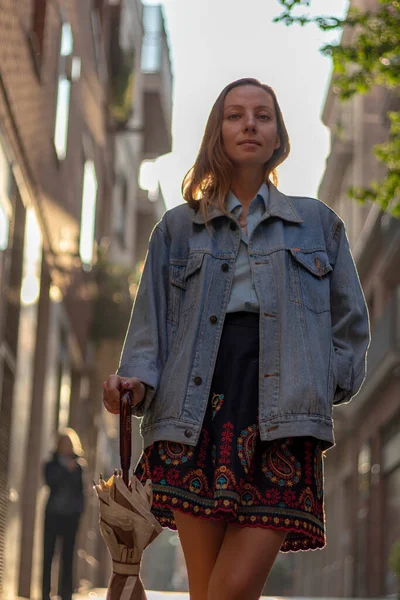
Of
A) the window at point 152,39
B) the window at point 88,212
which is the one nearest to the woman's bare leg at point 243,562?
the window at point 88,212

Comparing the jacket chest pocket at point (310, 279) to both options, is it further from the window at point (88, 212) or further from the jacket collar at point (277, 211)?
the window at point (88, 212)

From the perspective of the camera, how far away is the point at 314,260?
13.6ft

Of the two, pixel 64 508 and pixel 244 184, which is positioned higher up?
pixel 244 184

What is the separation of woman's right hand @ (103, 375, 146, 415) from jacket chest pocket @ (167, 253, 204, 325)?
347 mm

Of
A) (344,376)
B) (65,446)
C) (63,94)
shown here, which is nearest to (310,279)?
(344,376)

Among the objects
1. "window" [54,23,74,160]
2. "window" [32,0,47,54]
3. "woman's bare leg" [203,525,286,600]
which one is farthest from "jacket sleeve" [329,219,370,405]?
"window" [54,23,74,160]

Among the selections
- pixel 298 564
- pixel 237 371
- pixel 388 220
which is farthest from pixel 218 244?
pixel 298 564

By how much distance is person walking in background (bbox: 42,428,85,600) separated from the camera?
37.8 ft

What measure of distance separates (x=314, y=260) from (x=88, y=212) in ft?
59.0

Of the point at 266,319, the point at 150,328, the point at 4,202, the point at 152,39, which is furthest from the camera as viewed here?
the point at 152,39

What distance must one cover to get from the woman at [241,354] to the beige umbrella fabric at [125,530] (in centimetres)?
23

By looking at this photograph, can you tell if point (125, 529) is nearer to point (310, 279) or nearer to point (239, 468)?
point (239, 468)

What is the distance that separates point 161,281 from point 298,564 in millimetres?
53303

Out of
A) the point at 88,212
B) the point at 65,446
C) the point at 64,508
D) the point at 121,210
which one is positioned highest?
the point at 88,212
